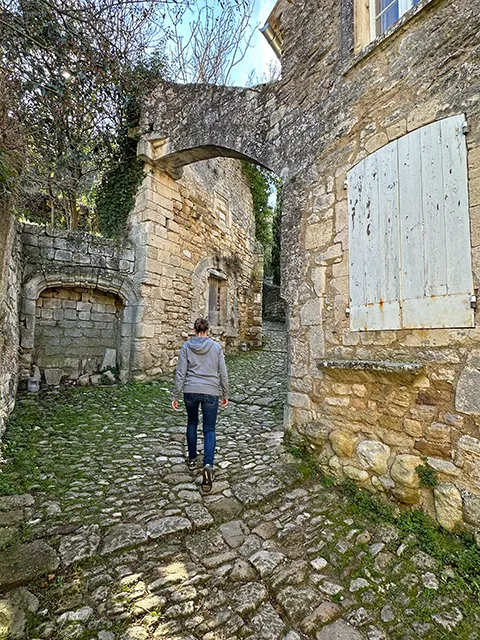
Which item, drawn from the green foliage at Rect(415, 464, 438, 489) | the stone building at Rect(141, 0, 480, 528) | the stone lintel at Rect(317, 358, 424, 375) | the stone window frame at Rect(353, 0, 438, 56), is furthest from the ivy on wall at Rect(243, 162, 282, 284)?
the green foliage at Rect(415, 464, 438, 489)

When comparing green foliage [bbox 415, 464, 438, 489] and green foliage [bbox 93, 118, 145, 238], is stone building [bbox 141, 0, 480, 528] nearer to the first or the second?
green foliage [bbox 415, 464, 438, 489]

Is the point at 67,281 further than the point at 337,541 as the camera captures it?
Yes

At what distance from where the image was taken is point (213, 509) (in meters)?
2.40

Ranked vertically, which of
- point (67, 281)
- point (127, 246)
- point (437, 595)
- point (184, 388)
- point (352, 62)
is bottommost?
point (437, 595)

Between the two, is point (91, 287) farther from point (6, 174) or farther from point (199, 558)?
point (199, 558)

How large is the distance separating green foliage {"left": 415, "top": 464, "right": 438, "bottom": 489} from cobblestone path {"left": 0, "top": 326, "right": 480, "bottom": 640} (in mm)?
387

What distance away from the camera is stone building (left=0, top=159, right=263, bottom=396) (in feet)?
16.5

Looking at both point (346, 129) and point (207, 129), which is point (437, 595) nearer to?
point (346, 129)

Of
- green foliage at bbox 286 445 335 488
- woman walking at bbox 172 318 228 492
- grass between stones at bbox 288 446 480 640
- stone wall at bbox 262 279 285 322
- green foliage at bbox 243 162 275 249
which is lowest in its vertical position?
grass between stones at bbox 288 446 480 640

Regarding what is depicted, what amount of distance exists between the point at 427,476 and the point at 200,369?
6.36 feet

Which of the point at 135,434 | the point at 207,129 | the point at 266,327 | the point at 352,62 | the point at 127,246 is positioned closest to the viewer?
the point at 352,62

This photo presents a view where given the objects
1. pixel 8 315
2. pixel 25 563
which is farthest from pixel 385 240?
pixel 8 315

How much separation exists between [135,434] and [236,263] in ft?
21.1

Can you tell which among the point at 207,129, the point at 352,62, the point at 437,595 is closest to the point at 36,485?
the point at 437,595
